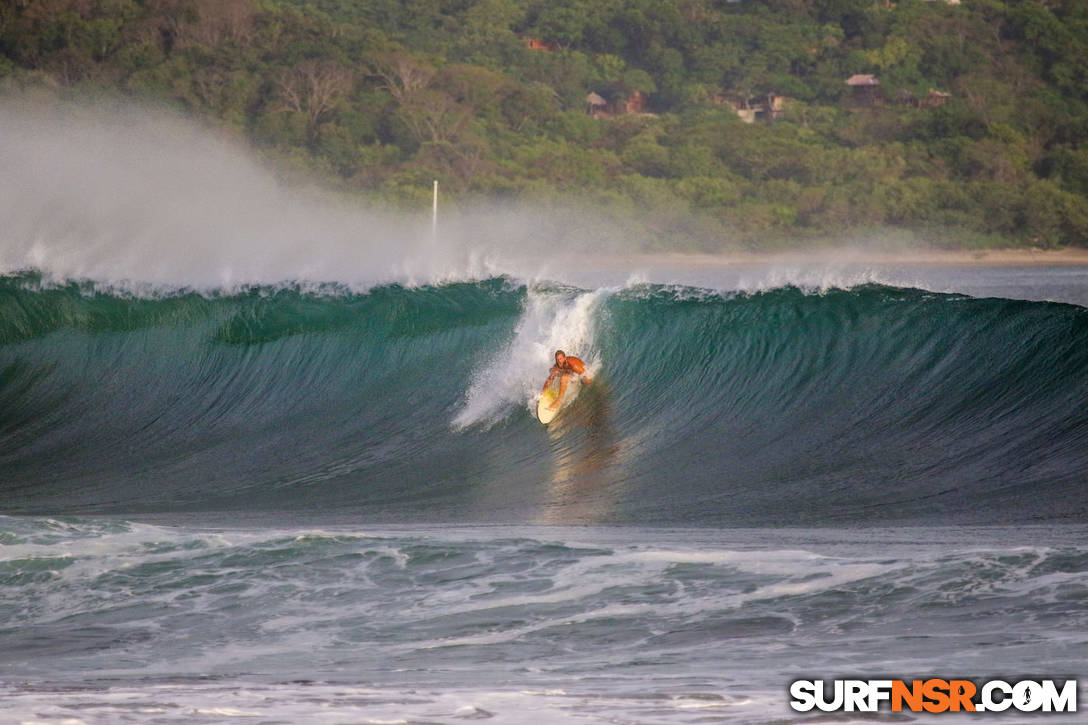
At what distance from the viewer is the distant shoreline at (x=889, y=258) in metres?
67.6

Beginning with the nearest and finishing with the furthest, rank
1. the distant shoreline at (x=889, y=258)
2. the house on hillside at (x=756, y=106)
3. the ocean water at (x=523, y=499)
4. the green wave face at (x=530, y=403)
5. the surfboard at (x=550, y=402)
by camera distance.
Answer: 1. the ocean water at (x=523, y=499)
2. the green wave face at (x=530, y=403)
3. the surfboard at (x=550, y=402)
4. the distant shoreline at (x=889, y=258)
5. the house on hillside at (x=756, y=106)

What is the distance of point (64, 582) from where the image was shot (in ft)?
25.1

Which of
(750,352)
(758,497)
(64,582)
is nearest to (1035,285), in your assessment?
(750,352)

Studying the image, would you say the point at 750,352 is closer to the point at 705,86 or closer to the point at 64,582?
the point at 64,582

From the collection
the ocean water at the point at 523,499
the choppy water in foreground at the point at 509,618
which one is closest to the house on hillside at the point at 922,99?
the ocean water at the point at 523,499

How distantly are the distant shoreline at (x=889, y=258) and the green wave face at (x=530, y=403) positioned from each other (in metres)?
52.5

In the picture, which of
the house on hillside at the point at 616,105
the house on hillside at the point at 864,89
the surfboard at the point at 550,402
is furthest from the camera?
the house on hillside at the point at 864,89

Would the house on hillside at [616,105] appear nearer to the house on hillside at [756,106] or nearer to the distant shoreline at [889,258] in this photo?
the house on hillside at [756,106]

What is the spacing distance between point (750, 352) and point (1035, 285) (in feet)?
119

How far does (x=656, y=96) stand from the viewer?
91.6 m

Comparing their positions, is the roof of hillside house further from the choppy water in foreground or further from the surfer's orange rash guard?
the choppy water in foreground

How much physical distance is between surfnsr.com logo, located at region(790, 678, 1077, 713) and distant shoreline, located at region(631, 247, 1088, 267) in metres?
61.9

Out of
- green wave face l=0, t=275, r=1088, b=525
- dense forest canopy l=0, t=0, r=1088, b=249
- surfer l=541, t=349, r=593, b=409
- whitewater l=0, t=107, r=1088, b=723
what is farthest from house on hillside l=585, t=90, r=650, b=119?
surfer l=541, t=349, r=593, b=409

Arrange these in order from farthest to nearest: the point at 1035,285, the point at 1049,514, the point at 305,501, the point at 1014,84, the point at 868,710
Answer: the point at 1014,84
the point at 1035,285
the point at 305,501
the point at 1049,514
the point at 868,710
